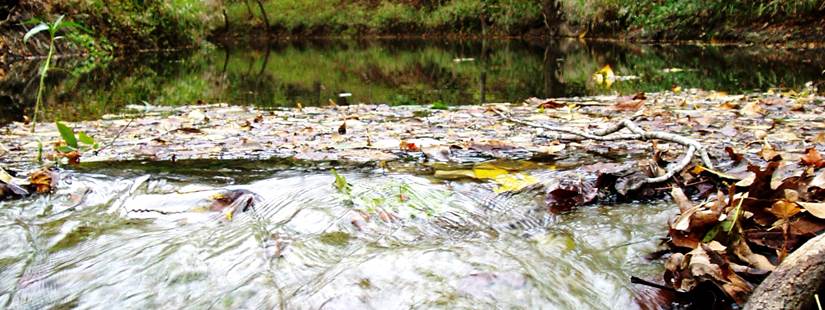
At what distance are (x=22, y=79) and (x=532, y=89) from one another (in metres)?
6.44

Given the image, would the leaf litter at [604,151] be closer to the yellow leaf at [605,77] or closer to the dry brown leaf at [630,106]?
the dry brown leaf at [630,106]

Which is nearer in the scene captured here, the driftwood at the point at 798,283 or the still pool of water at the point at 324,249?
the driftwood at the point at 798,283

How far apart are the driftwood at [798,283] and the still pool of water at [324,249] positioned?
24 centimetres

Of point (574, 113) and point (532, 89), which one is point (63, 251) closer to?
point (574, 113)

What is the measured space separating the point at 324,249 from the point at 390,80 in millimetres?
6711

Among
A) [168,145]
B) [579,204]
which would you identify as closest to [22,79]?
[168,145]

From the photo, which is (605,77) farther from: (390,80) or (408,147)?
(408,147)

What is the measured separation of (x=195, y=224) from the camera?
5.33 feet

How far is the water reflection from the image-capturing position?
18.6 feet

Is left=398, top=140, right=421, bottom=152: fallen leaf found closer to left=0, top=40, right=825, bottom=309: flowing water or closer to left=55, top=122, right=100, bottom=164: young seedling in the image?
left=0, top=40, right=825, bottom=309: flowing water

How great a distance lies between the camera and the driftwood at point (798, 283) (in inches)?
36.6

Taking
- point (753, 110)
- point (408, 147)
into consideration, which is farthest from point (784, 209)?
point (753, 110)

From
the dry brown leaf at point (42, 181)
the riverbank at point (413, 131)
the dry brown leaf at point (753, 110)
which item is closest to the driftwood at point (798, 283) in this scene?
the riverbank at point (413, 131)

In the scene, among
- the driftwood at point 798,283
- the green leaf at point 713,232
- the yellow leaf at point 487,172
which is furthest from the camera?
the yellow leaf at point 487,172
